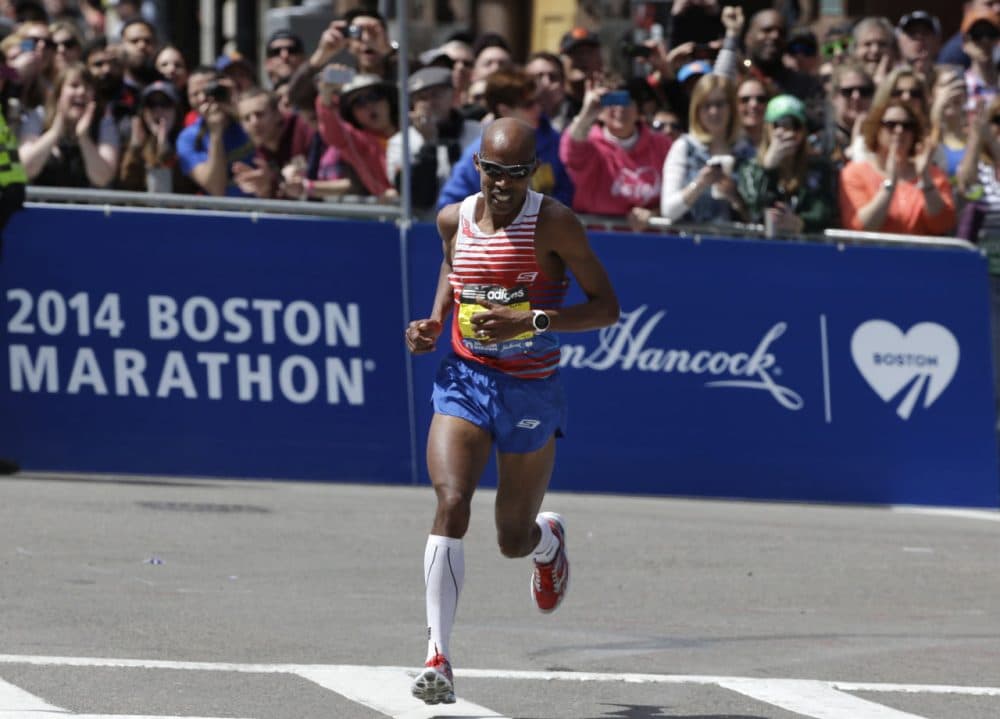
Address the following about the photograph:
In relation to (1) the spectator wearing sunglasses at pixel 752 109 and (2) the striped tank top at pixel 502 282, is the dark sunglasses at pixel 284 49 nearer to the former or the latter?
(1) the spectator wearing sunglasses at pixel 752 109

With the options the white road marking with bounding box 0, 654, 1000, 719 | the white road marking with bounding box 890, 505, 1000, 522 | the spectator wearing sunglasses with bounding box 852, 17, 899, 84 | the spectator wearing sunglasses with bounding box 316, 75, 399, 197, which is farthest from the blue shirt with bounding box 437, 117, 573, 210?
the white road marking with bounding box 0, 654, 1000, 719

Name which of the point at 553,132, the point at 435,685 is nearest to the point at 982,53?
the point at 553,132

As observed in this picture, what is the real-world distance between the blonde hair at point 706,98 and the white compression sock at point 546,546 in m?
5.67

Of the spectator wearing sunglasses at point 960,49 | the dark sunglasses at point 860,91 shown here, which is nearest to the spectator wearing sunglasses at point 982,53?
the spectator wearing sunglasses at point 960,49

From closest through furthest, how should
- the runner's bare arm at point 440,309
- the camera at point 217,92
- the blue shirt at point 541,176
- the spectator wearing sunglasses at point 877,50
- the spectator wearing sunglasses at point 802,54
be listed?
1. the runner's bare arm at point 440,309
2. the blue shirt at point 541,176
3. the camera at point 217,92
4. the spectator wearing sunglasses at point 877,50
5. the spectator wearing sunglasses at point 802,54

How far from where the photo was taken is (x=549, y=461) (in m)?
8.49

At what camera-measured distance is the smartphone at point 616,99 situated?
14.2 metres

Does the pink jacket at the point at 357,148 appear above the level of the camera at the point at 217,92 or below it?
below

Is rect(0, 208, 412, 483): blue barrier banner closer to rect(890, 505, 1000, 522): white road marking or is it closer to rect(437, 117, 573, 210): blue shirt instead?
rect(437, 117, 573, 210): blue shirt

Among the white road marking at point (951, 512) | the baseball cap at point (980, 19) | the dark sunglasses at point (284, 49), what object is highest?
the baseball cap at point (980, 19)

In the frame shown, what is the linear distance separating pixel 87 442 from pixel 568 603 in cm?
442

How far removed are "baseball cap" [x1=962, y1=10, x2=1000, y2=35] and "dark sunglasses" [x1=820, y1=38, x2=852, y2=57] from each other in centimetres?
111

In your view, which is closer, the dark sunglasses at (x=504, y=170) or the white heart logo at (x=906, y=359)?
the dark sunglasses at (x=504, y=170)

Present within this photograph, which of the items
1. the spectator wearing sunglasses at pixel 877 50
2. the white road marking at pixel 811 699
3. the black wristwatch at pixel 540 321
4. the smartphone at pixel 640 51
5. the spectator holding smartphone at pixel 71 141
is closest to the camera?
the white road marking at pixel 811 699
